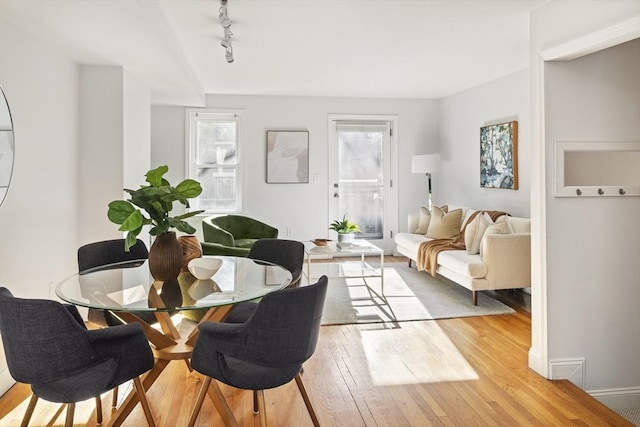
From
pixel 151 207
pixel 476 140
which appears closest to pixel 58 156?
pixel 151 207

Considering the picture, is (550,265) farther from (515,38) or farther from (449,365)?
(515,38)

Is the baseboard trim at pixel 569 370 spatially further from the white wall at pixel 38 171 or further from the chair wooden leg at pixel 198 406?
the white wall at pixel 38 171

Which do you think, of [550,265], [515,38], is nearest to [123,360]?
[550,265]

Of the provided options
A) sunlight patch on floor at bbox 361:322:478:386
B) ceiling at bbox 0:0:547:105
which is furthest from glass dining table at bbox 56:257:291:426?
ceiling at bbox 0:0:547:105

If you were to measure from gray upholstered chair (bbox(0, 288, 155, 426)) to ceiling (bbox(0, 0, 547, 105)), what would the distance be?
1.72m

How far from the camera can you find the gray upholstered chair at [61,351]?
5.36 ft

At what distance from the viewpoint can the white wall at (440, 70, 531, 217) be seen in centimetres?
502

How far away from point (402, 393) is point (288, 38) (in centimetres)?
286

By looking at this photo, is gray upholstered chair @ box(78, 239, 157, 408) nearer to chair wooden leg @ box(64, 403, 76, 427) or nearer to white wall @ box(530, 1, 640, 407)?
chair wooden leg @ box(64, 403, 76, 427)

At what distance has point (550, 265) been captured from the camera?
2.82 m

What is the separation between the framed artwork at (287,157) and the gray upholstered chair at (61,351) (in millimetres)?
4860

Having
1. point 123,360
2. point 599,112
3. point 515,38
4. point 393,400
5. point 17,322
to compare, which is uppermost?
point 515,38

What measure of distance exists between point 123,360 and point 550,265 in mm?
2454

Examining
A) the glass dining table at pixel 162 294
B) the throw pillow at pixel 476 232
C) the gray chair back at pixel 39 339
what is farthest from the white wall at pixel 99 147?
the throw pillow at pixel 476 232
